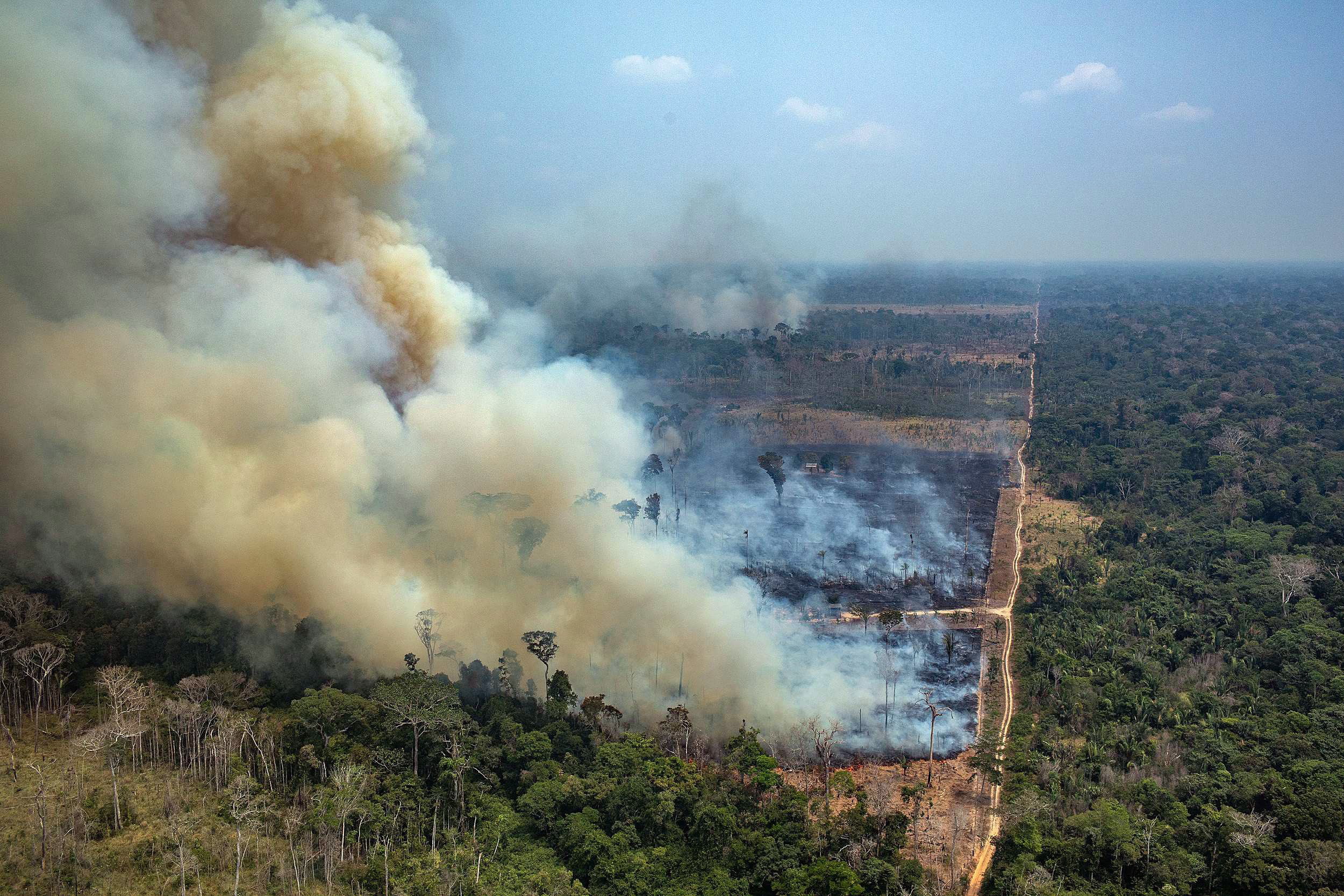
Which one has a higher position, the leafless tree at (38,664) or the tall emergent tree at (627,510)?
the tall emergent tree at (627,510)

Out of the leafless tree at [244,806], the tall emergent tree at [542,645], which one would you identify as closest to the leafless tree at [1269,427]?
the tall emergent tree at [542,645]

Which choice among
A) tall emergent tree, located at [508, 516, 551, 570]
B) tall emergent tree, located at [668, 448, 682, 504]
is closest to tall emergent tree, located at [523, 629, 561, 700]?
tall emergent tree, located at [508, 516, 551, 570]

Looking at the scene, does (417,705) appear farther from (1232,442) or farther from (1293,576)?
(1232,442)

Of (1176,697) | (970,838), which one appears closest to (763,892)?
(970,838)

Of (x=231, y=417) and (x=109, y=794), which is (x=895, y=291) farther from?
(x=109, y=794)

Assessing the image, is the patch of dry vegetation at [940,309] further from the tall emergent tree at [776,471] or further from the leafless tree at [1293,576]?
the leafless tree at [1293,576]

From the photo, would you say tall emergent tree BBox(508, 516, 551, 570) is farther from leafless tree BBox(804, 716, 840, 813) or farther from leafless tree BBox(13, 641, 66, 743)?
leafless tree BBox(13, 641, 66, 743)

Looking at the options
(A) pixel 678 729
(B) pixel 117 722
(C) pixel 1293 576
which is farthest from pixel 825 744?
(C) pixel 1293 576
